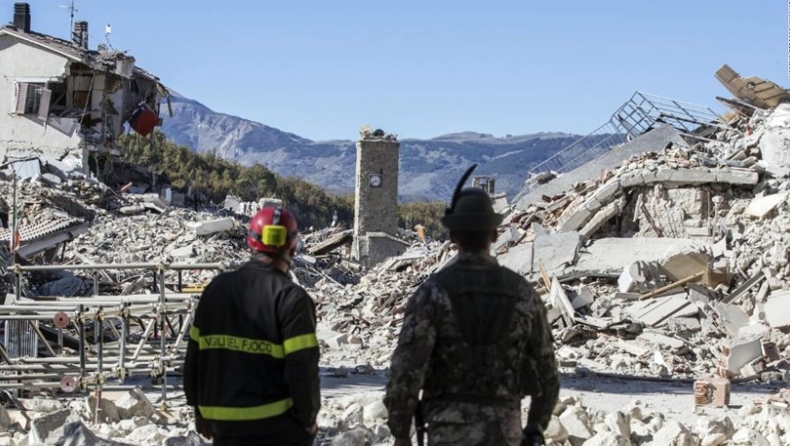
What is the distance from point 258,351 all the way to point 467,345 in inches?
33.9

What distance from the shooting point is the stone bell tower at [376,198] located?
42.0 meters

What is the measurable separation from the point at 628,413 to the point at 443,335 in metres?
4.61

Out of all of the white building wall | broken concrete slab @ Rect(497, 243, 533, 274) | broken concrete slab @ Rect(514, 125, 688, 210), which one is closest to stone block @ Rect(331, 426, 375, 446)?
broken concrete slab @ Rect(497, 243, 533, 274)

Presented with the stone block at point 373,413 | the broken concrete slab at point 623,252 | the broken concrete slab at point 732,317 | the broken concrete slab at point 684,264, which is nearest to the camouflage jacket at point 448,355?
the stone block at point 373,413

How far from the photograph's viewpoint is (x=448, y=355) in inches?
180

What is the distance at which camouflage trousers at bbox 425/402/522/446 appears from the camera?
457 cm

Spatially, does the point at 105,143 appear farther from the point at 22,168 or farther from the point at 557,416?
the point at 557,416

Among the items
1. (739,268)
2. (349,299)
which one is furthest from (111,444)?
(349,299)

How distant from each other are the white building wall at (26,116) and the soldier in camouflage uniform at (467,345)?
32.4 metres

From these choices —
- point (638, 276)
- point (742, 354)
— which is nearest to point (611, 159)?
point (638, 276)

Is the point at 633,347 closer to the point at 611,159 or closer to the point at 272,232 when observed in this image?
the point at 611,159

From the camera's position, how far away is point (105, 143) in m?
37.3

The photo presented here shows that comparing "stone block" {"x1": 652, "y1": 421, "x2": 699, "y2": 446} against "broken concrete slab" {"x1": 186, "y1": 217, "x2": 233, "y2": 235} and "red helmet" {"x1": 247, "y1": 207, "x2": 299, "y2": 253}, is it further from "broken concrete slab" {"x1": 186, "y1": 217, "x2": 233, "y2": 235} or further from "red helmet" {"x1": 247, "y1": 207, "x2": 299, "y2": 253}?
"broken concrete slab" {"x1": 186, "y1": 217, "x2": 233, "y2": 235}

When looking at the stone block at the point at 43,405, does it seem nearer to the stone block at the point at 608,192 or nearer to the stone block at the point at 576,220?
the stone block at the point at 576,220
